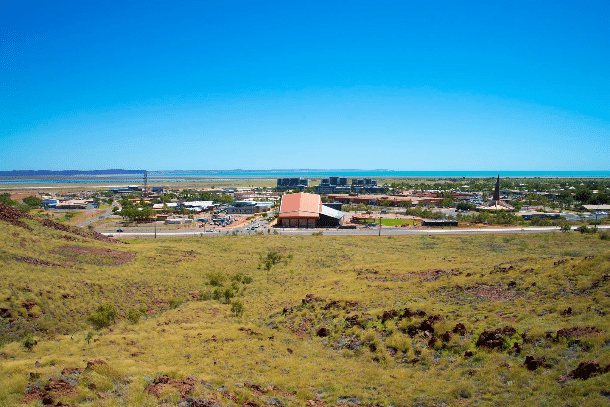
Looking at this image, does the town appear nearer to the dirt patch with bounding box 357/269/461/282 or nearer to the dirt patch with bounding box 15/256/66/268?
the dirt patch with bounding box 357/269/461/282

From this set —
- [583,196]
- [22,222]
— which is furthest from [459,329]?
[583,196]

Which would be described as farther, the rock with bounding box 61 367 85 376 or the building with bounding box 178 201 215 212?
the building with bounding box 178 201 215 212

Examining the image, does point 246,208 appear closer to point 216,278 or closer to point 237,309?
point 216,278

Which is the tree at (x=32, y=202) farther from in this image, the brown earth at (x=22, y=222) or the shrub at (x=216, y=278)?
the shrub at (x=216, y=278)

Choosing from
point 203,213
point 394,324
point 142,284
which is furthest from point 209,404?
point 203,213

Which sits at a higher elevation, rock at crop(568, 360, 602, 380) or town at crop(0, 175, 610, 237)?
rock at crop(568, 360, 602, 380)

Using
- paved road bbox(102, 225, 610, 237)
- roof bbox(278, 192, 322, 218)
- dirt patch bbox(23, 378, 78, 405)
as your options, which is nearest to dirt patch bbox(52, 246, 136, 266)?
dirt patch bbox(23, 378, 78, 405)
